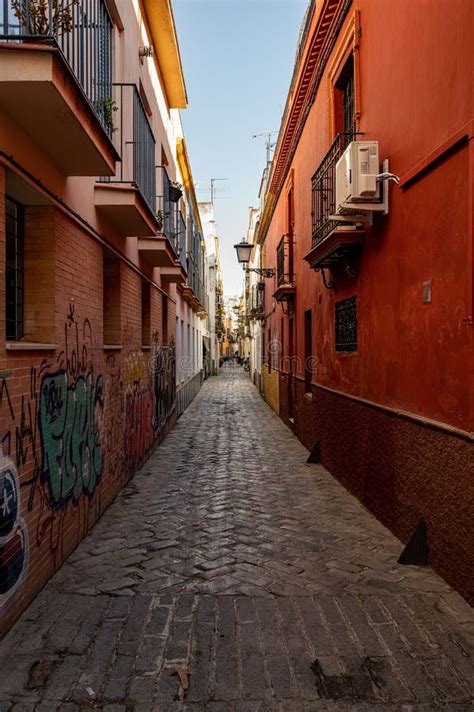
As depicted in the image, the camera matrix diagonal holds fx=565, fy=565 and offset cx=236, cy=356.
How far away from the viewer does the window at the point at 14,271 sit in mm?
4309

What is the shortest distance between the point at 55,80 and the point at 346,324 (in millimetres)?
4932

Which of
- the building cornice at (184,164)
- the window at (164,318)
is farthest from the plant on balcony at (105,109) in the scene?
the building cornice at (184,164)

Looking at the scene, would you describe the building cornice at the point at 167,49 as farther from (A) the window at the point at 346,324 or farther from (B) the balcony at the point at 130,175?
(A) the window at the point at 346,324

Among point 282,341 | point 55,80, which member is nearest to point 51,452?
point 55,80

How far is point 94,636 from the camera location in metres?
3.46

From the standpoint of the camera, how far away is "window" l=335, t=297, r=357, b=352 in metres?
6.99

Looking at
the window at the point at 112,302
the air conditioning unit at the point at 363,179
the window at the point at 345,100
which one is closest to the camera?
the air conditioning unit at the point at 363,179

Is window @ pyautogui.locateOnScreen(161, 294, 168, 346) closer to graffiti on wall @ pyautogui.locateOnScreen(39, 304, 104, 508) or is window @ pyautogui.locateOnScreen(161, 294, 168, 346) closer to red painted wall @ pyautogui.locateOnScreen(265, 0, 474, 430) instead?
red painted wall @ pyautogui.locateOnScreen(265, 0, 474, 430)

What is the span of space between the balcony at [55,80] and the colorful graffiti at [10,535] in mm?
2205

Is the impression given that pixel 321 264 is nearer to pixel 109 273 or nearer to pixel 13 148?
pixel 109 273

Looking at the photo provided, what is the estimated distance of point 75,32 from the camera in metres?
4.59

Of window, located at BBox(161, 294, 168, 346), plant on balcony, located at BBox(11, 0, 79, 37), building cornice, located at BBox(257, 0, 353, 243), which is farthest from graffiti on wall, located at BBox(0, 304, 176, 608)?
building cornice, located at BBox(257, 0, 353, 243)

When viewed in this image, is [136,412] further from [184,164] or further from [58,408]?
[184,164]

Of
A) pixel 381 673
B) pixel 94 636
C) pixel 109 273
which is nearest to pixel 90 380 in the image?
pixel 109 273
